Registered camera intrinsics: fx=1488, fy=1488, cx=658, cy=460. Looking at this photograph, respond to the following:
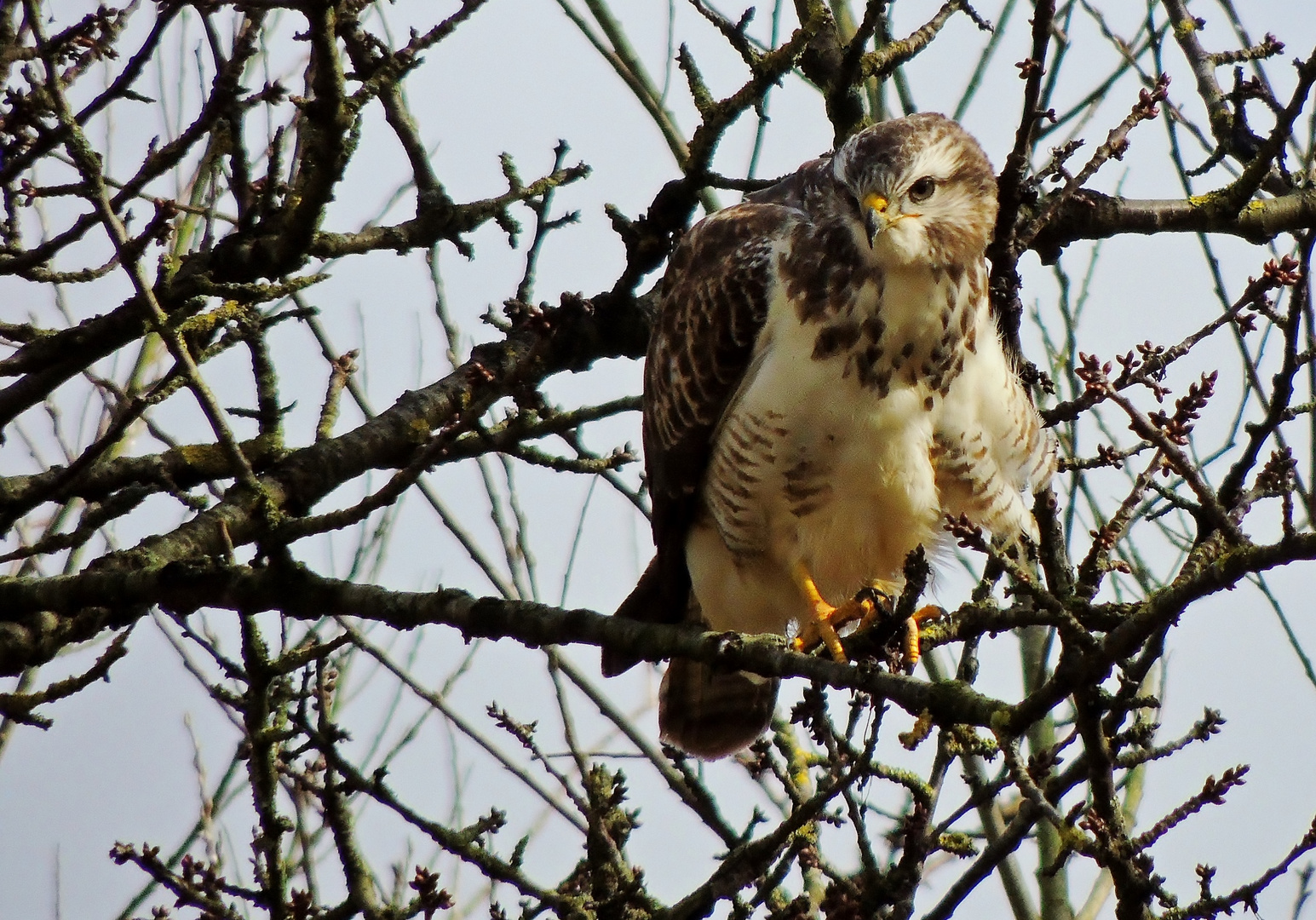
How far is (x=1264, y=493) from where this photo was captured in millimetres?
2875

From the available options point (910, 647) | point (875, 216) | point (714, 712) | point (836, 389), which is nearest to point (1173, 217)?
point (875, 216)

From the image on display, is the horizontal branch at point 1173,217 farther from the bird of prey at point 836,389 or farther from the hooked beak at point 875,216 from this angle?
the hooked beak at point 875,216

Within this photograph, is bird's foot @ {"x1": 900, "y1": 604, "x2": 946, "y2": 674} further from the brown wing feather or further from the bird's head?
the bird's head

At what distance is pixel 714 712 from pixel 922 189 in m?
2.00

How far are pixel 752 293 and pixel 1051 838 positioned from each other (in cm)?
234

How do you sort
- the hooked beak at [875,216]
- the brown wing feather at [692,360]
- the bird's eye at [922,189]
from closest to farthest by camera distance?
the hooked beak at [875,216] < the bird's eye at [922,189] < the brown wing feather at [692,360]

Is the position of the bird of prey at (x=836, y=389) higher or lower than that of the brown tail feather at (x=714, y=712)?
higher

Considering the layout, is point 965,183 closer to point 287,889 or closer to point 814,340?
point 814,340

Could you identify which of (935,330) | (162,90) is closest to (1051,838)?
(935,330)

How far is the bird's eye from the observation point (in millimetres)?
4324

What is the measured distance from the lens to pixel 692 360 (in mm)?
4570

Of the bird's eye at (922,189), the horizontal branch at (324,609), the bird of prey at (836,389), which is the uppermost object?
the bird's eye at (922,189)

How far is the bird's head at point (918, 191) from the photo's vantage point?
421 centimetres

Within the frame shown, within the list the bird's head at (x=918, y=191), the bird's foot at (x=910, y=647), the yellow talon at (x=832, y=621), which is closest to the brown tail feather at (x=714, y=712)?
the yellow talon at (x=832, y=621)
